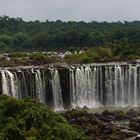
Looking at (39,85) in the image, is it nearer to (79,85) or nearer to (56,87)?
(56,87)

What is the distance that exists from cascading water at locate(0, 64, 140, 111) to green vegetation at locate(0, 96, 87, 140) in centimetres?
1493

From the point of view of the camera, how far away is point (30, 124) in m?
34.5

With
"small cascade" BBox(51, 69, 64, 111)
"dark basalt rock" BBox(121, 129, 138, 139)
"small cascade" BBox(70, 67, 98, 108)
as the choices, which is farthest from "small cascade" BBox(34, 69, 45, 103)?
"dark basalt rock" BBox(121, 129, 138, 139)

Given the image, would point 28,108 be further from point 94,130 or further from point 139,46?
point 139,46

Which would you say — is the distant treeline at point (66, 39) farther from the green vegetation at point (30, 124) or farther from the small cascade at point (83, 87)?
the green vegetation at point (30, 124)

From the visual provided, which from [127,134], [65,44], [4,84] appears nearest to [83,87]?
[4,84]

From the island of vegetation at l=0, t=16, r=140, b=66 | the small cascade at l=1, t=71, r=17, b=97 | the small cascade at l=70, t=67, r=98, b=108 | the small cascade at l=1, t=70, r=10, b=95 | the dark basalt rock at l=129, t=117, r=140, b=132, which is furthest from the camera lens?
the island of vegetation at l=0, t=16, r=140, b=66

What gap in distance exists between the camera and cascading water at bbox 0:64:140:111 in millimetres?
53656

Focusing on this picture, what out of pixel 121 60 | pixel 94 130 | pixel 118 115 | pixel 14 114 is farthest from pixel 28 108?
pixel 121 60

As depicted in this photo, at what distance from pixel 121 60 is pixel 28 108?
28885 millimetres

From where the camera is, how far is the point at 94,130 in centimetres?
4375

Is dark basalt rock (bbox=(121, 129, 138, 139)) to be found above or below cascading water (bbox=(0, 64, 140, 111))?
below

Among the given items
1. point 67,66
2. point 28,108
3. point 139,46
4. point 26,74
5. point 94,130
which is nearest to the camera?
point 28,108

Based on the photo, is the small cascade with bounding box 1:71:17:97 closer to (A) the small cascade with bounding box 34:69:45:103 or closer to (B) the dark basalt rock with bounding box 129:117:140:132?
(A) the small cascade with bounding box 34:69:45:103
